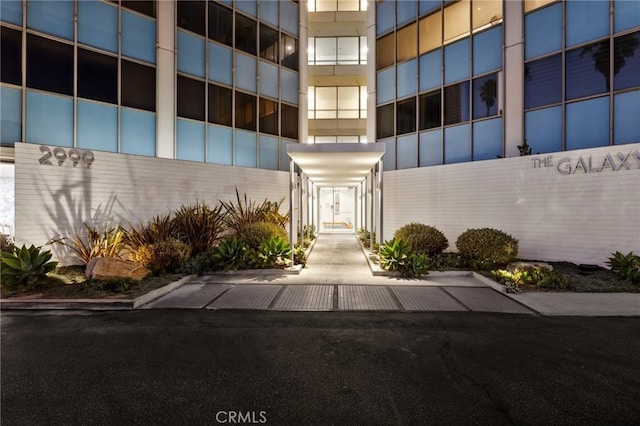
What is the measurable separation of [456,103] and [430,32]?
3888 mm

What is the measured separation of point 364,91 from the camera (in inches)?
906

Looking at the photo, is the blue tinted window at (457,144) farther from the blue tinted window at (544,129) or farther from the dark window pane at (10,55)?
the dark window pane at (10,55)

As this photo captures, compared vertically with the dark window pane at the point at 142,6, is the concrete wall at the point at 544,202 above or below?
below

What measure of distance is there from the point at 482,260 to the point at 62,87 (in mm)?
15071

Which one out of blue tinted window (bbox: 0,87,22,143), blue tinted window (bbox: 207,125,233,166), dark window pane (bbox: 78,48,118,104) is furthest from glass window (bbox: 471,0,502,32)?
blue tinted window (bbox: 0,87,22,143)

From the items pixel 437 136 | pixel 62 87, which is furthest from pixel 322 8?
pixel 62 87

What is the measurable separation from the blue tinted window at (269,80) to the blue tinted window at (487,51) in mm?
9627

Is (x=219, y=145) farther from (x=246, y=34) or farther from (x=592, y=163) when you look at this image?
(x=592, y=163)

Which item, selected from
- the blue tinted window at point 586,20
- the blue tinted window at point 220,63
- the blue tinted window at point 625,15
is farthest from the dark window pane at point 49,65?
the blue tinted window at point 625,15

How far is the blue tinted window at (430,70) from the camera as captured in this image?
1472cm

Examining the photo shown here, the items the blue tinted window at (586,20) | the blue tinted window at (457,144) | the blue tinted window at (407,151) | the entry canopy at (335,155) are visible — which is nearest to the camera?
the entry canopy at (335,155)

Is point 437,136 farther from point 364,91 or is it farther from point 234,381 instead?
point 234,381

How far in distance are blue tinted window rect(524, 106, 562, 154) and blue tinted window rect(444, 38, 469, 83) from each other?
3473 millimetres

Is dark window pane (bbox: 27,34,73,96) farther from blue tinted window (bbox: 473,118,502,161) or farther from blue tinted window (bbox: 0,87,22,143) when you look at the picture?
blue tinted window (bbox: 473,118,502,161)
